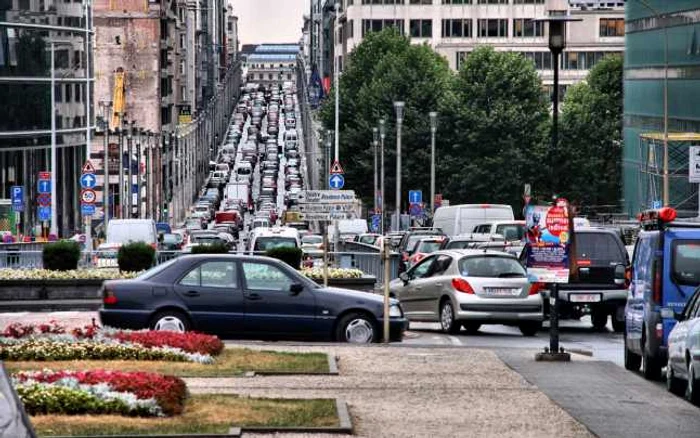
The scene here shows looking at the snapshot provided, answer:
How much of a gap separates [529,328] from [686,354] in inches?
527

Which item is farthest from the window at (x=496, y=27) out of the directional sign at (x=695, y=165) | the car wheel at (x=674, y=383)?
the car wheel at (x=674, y=383)

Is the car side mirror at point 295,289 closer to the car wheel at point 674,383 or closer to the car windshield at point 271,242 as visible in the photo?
the car wheel at point 674,383

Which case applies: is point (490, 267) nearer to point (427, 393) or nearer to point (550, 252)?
point (550, 252)

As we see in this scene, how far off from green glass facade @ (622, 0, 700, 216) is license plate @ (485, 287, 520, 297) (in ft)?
155

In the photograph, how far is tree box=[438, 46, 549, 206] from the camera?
94562 millimetres

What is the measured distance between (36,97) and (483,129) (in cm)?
2214

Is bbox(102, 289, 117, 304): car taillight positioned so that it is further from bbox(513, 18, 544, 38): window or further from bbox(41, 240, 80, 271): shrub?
bbox(513, 18, 544, 38): window

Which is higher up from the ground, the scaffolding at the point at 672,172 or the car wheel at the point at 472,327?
the scaffolding at the point at 672,172

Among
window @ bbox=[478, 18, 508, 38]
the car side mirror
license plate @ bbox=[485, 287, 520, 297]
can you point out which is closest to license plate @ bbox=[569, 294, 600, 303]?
license plate @ bbox=[485, 287, 520, 297]

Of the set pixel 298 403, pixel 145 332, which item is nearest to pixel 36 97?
pixel 145 332

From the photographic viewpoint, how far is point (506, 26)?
14925 cm

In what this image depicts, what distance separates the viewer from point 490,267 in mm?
31312

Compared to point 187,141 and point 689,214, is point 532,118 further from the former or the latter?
point 187,141

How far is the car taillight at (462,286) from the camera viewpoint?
101ft
